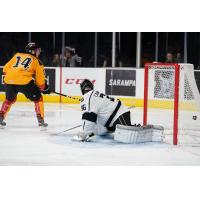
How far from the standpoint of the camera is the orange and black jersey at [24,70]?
662 centimetres

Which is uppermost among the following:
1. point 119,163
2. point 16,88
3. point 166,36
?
point 166,36

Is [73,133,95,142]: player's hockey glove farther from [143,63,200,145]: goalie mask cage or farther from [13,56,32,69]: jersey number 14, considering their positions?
[13,56,32,69]: jersey number 14

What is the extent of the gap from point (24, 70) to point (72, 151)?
173 cm

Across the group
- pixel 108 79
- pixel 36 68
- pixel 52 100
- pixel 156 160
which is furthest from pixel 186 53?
pixel 156 160

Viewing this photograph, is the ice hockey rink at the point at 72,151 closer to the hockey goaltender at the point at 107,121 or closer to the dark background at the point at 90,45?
the hockey goaltender at the point at 107,121

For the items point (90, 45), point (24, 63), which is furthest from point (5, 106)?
point (90, 45)

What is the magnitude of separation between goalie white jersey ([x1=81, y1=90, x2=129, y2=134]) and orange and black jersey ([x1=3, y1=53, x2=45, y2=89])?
4.07 ft

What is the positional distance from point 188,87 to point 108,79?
4.42m

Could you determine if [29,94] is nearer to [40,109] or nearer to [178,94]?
[40,109]

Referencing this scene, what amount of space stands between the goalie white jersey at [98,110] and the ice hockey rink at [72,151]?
0.19 m

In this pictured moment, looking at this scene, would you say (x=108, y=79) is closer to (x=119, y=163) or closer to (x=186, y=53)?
(x=186, y=53)

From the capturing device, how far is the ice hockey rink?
480 cm

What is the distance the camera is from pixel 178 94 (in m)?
5.59

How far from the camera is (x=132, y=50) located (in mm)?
11773
